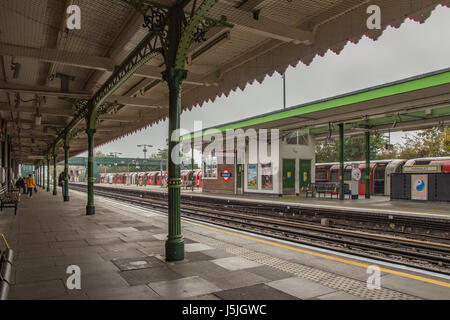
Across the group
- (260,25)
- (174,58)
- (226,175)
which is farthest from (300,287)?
(226,175)

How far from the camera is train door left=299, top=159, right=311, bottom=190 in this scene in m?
20.8

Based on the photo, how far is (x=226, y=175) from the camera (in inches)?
932

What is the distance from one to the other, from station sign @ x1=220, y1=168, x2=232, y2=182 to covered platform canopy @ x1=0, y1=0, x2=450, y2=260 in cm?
1347

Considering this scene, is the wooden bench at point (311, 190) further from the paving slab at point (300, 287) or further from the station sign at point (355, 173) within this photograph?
the paving slab at point (300, 287)

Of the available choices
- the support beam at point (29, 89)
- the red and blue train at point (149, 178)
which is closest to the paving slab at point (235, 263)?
the support beam at point (29, 89)

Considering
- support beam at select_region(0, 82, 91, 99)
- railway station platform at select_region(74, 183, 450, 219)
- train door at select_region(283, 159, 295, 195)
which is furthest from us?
train door at select_region(283, 159, 295, 195)

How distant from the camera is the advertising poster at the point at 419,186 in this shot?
Answer: 582 inches

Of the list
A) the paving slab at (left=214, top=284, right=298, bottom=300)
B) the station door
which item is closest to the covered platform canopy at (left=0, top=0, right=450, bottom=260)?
the paving slab at (left=214, top=284, right=298, bottom=300)

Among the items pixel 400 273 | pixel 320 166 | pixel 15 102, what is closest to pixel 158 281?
pixel 400 273

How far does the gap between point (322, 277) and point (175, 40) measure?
174 inches

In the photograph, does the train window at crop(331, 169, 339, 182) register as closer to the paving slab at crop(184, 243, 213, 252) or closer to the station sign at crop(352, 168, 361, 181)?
the station sign at crop(352, 168, 361, 181)

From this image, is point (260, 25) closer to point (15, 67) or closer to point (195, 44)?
point (195, 44)

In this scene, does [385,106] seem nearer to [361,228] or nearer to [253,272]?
[361,228]
